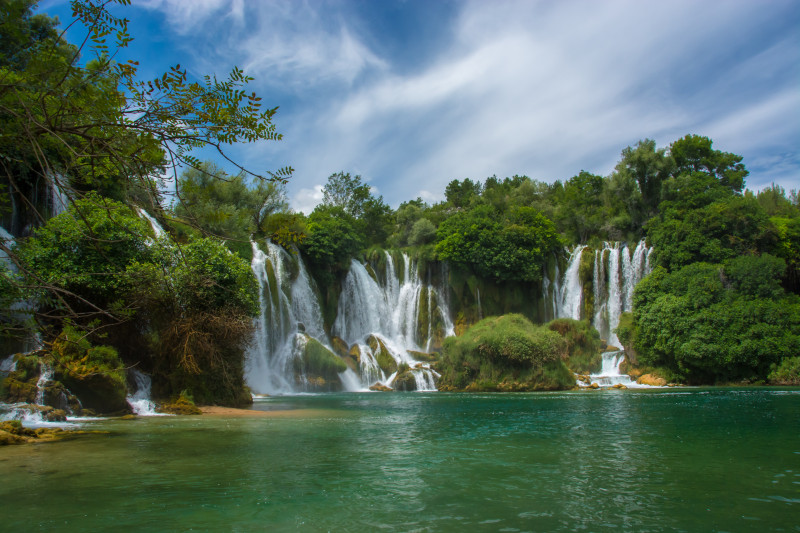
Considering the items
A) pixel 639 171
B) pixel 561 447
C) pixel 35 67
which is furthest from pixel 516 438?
pixel 639 171

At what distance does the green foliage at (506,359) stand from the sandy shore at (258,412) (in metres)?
16.1

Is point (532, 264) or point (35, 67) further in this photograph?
point (532, 264)

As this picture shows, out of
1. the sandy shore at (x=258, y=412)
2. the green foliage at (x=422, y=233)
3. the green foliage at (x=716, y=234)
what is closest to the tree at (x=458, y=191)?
the green foliage at (x=422, y=233)

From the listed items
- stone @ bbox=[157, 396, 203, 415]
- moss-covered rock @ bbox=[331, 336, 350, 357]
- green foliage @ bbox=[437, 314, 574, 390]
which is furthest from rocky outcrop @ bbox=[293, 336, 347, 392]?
stone @ bbox=[157, 396, 203, 415]

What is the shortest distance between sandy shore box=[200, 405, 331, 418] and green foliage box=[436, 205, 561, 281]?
27445 mm

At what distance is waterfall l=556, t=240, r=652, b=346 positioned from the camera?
41000 millimetres

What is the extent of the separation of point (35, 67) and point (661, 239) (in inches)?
1629

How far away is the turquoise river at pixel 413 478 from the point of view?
5898mm

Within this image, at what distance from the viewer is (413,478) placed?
8055mm

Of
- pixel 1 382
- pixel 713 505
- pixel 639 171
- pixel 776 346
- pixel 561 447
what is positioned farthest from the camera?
pixel 639 171

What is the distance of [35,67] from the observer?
4.69 meters

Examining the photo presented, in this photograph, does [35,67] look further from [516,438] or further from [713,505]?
[516,438]

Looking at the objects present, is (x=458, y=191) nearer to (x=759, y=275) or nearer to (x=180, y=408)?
(x=759, y=275)

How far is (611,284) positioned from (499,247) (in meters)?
9.41
